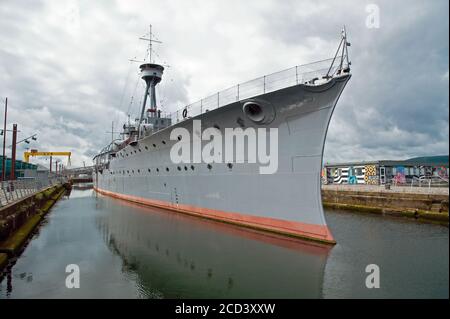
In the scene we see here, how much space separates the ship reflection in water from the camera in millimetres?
7250

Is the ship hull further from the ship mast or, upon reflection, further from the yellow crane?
the yellow crane

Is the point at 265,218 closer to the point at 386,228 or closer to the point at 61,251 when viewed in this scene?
the point at 386,228

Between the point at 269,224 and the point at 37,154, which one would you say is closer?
the point at 269,224

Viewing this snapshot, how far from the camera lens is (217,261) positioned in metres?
9.34

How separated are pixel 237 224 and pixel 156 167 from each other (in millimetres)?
8655

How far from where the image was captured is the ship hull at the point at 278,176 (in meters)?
10.4

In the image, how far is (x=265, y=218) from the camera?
12164mm

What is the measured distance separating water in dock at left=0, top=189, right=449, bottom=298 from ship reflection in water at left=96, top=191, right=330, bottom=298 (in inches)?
1.1

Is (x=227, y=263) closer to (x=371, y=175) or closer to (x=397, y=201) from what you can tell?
(x=397, y=201)

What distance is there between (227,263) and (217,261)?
1.34ft

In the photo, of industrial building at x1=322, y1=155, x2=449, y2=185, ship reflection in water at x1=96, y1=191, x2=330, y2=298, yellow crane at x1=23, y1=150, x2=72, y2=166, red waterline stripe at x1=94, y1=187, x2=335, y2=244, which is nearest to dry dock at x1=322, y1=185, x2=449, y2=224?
industrial building at x1=322, y1=155, x2=449, y2=185

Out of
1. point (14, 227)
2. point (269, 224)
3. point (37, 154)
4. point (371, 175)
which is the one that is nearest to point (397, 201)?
point (269, 224)

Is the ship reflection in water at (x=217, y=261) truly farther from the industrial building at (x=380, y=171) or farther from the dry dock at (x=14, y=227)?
the industrial building at (x=380, y=171)
